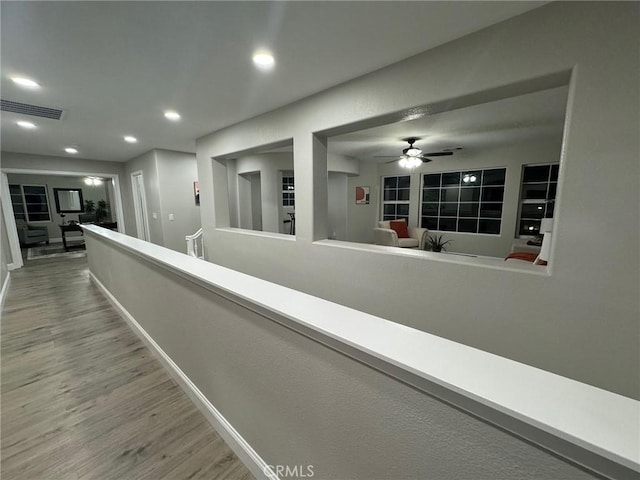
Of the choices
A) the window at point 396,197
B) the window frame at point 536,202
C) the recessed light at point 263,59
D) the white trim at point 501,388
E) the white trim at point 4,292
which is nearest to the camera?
the white trim at point 501,388

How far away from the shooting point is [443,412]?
24.9 inches

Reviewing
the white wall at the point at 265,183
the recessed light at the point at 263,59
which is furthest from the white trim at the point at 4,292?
the recessed light at the point at 263,59

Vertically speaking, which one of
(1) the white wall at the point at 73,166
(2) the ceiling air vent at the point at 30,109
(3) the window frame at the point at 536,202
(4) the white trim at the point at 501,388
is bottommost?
(4) the white trim at the point at 501,388

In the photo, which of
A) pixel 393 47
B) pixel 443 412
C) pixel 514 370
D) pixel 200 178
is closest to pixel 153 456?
pixel 443 412

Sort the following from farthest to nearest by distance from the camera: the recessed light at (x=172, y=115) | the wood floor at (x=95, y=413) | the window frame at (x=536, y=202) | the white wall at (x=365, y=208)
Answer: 1. the white wall at (x=365, y=208)
2. the window frame at (x=536, y=202)
3. the recessed light at (x=172, y=115)
4. the wood floor at (x=95, y=413)

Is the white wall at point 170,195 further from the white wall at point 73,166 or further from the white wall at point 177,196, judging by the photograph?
the white wall at point 73,166

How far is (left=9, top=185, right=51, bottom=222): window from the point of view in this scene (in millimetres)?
8328

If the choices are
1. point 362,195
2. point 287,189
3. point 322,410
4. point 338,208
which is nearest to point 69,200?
point 287,189

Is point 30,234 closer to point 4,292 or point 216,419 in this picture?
point 4,292

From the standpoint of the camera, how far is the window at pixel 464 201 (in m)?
5.64

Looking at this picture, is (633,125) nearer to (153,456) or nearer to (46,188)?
(153,456)

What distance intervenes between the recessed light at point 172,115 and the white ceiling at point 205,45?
109 millimetres

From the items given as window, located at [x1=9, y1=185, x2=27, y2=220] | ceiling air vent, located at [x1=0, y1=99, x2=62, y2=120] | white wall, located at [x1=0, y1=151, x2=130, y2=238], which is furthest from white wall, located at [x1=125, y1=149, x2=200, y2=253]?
window, located at [x1=9, y1=185, x2=27, y2=220]

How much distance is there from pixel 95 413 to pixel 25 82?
9.36 ft
